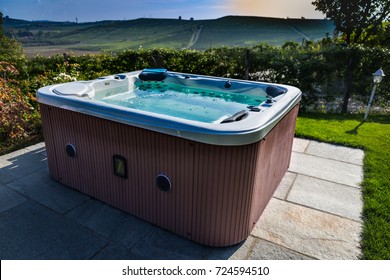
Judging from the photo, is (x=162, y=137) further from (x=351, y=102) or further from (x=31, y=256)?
(x=351, y=102)

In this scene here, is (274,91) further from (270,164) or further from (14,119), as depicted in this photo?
(14,119)

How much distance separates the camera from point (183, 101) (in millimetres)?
Result: 3805

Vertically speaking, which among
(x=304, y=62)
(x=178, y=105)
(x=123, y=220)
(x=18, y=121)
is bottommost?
(x=123, y=220)

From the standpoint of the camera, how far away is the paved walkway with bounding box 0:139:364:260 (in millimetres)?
1998

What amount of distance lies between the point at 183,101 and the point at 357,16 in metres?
9.24

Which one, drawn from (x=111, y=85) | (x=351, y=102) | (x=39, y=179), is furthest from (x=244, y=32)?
(x=39, y=179)

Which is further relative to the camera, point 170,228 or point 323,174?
point 323,174

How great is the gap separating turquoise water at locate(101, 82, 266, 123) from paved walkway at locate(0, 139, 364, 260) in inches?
43.4

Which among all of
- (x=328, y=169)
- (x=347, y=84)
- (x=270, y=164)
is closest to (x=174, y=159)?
(x=270, y=164)

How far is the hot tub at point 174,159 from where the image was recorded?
1814 millimetres

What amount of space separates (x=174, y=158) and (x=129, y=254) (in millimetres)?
768

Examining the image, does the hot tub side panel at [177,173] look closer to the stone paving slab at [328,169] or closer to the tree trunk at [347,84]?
the stone paving slab at [328,169]

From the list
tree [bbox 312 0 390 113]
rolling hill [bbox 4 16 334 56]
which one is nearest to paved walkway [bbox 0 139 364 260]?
tree [bbox 312 0 390 113]

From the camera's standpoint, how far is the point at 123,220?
2348 mm
